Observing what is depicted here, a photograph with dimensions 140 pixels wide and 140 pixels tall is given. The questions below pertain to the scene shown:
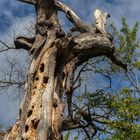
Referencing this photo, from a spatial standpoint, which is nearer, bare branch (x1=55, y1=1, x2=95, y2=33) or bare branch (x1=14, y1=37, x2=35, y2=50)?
bare branch (x1=14, y1=37, x2=35, y2=50)

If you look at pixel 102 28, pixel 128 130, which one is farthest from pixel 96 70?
pixel 102 28

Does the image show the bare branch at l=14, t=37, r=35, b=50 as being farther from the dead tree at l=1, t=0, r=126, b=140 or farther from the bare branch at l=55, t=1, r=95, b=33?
the bare branch at l=55, t=1, r=95, b=33

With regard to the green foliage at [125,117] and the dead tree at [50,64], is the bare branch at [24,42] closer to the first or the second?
the dead tree at [50,64]

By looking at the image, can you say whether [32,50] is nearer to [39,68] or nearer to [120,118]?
[39,68]

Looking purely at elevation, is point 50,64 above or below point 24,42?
below

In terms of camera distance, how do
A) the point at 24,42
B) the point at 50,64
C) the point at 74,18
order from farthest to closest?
the point at 74,18 → the point at 24,42 → the point at 50,64

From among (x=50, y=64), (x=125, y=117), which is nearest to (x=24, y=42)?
(x=50, y=64)

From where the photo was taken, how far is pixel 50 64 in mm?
6320

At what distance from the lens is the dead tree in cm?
565

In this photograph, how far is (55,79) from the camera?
636 cm

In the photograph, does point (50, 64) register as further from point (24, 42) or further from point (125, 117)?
point (125, 117)

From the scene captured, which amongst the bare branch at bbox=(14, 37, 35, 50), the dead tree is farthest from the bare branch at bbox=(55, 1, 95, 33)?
the bare branch at bbox=(14, 37, 35, 50)

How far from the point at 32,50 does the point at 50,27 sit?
23.0 inches

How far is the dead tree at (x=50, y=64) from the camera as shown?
5.65 meters
